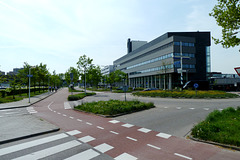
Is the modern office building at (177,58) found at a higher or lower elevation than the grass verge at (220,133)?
higher

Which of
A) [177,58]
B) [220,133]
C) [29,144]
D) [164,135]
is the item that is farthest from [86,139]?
[177,58]

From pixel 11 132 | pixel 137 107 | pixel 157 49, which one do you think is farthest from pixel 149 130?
pixel 157 49

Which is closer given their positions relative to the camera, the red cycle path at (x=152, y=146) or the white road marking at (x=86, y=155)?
the white road marking at (x=86, y=155)

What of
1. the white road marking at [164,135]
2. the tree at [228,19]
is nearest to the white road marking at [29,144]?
the white road marking at [164,135]

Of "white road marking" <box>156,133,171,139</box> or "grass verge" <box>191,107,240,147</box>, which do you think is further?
"white road marking" <box>156,133,171,139</box>

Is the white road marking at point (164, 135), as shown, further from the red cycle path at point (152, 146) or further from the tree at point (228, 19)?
the tree at point (228, 19)

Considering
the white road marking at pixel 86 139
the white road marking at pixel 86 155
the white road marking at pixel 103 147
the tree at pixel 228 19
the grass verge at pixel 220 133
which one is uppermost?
the tree at pixel 228 19

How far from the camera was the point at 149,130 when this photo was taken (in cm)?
734

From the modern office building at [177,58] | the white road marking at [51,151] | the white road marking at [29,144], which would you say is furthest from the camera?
the modern office building at [177,58]

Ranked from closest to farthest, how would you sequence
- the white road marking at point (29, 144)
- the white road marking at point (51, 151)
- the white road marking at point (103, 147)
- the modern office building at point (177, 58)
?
the white road marking at point (51, 151), the white road marking at point (103, 147), the white road marking at point (29, 144), the modern office building at point (177, 58)

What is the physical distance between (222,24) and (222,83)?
4552 centimetres

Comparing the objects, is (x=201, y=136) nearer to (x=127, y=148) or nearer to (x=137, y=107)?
(x=127, y=148)

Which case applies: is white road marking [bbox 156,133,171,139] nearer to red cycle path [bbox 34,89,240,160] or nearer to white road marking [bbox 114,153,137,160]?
red cycle path [bbox 34,89,240,160]

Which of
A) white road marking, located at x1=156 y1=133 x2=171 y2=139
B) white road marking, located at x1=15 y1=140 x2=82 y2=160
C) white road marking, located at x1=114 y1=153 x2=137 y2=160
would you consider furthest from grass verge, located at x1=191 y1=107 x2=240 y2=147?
white road marking, located at x1=15 y1=140 x2=82 y2=160
